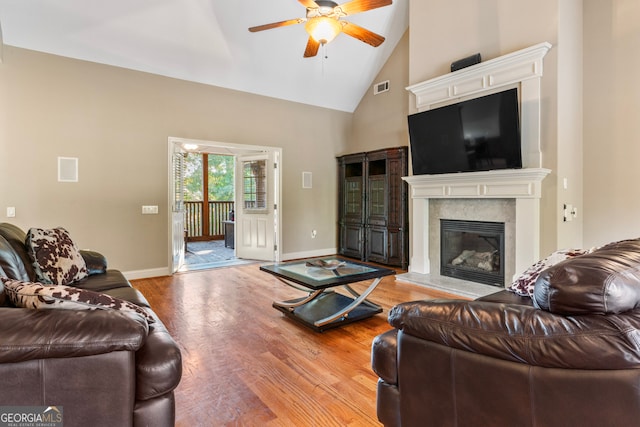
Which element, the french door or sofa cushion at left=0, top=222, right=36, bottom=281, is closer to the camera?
sofa cushion at left=0, top=222, right=36, bottom=281

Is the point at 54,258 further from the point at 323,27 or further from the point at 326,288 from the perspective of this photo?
the point at 323,27

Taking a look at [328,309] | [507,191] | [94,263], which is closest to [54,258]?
[94,263]

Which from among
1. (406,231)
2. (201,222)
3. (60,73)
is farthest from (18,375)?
(201,222)

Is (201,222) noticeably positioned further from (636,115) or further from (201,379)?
(636,115)

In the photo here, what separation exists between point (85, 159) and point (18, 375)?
4.20 meters

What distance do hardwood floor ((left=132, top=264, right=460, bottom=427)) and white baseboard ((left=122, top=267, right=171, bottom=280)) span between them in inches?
35.4

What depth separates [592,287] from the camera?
1006 mm

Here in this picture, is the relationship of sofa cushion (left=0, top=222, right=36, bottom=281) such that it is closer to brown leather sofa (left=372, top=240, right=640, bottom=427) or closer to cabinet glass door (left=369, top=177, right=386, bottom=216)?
brown leather sofa (left=372, top=240, right=640, bottom=427)

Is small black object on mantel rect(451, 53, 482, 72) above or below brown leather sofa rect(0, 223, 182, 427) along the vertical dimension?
above

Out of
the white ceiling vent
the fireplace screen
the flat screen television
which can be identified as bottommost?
the fireplace screen

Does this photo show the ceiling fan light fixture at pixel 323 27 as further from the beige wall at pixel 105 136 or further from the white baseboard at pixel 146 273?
the white baseboard at pixel 146 273

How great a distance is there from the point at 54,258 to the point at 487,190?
4307 mm

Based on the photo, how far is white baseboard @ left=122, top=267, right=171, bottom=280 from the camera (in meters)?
4.77

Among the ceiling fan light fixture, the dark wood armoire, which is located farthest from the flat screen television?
the ceiling fan light fixture
